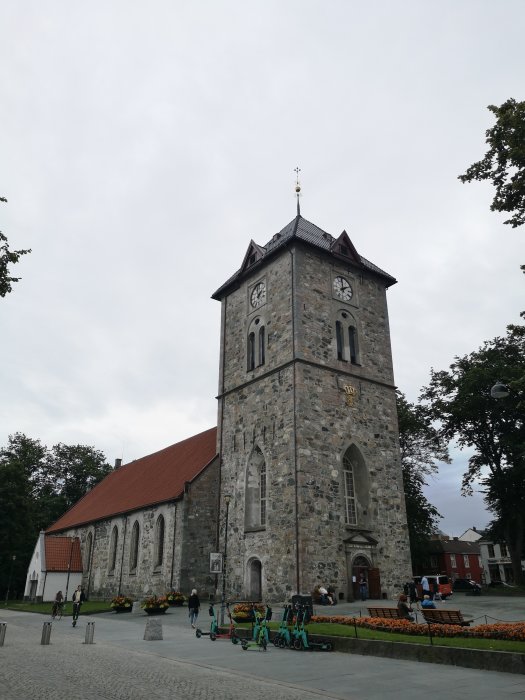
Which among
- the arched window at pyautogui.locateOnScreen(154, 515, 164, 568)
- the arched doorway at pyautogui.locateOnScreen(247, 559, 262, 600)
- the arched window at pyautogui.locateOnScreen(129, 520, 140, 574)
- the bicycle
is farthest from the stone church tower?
the bicycle

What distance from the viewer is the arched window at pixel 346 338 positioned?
30.5 metres

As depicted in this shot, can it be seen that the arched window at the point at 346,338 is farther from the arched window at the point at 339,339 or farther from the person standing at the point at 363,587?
the person standing at the point at 363,587

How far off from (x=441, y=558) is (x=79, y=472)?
43.8 meters

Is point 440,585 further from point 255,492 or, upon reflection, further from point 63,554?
point 63,554

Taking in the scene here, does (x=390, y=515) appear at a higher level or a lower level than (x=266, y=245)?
→ lower

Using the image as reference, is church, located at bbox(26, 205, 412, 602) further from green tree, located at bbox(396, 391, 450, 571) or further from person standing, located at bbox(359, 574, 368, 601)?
green tree, located at bbox(396, 391, 450, 571)

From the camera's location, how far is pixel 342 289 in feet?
106

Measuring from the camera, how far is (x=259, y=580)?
26875 mm

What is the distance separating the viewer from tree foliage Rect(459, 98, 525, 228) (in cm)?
1427

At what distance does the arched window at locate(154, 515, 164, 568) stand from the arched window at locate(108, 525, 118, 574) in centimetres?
679

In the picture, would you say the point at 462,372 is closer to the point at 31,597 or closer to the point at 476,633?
the point at 476,633

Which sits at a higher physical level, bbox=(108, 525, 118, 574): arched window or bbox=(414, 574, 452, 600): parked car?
bbox=(108, 525, 118, 574): arched window

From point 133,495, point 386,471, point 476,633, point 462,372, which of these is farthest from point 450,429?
point 476,633

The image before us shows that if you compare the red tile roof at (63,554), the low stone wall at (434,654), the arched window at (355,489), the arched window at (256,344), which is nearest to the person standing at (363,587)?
the arched window at (355,489)
